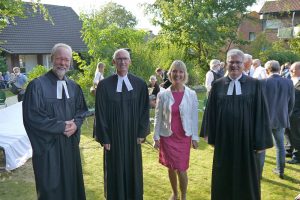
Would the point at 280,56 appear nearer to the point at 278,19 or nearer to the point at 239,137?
the point at 278,19

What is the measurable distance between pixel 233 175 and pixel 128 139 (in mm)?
1423

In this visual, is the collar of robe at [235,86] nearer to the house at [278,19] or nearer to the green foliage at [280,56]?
the green foliage at [280,56]

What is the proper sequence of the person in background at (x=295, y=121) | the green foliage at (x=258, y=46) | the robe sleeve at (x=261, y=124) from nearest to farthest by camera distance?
the robe sleeve at (x=261, y=124)
the person in background at (x=295, y=121)
the green foliage at (x=258, y=46)

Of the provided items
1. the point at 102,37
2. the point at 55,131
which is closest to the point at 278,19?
the point at 102,37

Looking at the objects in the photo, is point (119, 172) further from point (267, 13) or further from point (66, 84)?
point (267, 13)

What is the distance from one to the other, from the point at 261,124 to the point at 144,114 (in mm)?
1510

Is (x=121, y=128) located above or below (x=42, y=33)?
below

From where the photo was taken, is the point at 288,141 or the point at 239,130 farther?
the point at 288,141

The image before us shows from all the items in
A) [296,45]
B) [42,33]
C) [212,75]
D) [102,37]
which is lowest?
[212,75]

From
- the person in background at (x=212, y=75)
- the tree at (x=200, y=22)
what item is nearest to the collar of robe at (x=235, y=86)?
the person in background at (x=212, y=75)

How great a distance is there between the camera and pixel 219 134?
411 cm

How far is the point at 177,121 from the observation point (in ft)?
14.5

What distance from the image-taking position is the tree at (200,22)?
70.7 feet

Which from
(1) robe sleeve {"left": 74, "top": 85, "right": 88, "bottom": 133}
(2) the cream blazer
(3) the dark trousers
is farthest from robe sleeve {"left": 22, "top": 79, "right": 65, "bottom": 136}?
(3) the dark trousers
